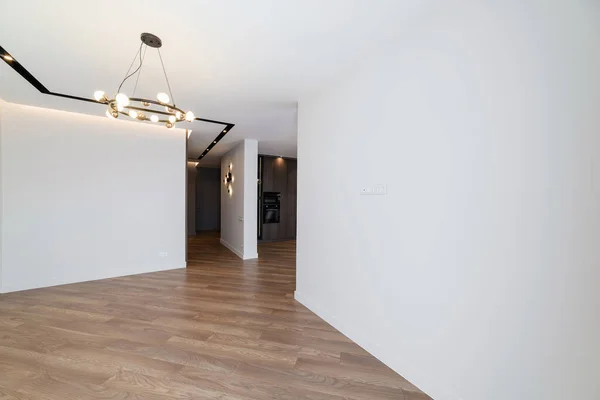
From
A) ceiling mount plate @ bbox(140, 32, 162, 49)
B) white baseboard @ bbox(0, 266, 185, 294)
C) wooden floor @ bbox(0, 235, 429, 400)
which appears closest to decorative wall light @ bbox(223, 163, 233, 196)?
white baseboard @ bbox(0, 266, 185, 294)

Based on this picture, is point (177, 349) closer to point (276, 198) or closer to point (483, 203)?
point (483, 203)

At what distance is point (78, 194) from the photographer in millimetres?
4207

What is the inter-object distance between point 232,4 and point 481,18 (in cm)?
158

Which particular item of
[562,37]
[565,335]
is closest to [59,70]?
[562,37]

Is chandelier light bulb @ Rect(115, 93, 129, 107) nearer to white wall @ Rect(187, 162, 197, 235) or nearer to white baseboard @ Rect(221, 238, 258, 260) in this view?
white baseboard @ Rect(221, 238, 258, 260)

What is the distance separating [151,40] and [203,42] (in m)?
0.43

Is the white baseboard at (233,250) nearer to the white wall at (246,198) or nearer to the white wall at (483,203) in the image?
the white wall at (246,198)

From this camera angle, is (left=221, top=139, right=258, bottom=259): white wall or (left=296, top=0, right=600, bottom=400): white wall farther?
(left=221, top=139, right=258, bottom=259): white wall

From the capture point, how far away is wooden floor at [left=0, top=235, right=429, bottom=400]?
→ 183cm

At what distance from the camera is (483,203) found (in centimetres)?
145

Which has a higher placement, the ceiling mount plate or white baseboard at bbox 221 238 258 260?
the ceiling mount plate

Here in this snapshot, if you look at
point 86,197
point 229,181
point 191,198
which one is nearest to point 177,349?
point 86,197

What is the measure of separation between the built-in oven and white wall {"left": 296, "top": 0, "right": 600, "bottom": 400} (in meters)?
5.45

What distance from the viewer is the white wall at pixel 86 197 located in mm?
3785
